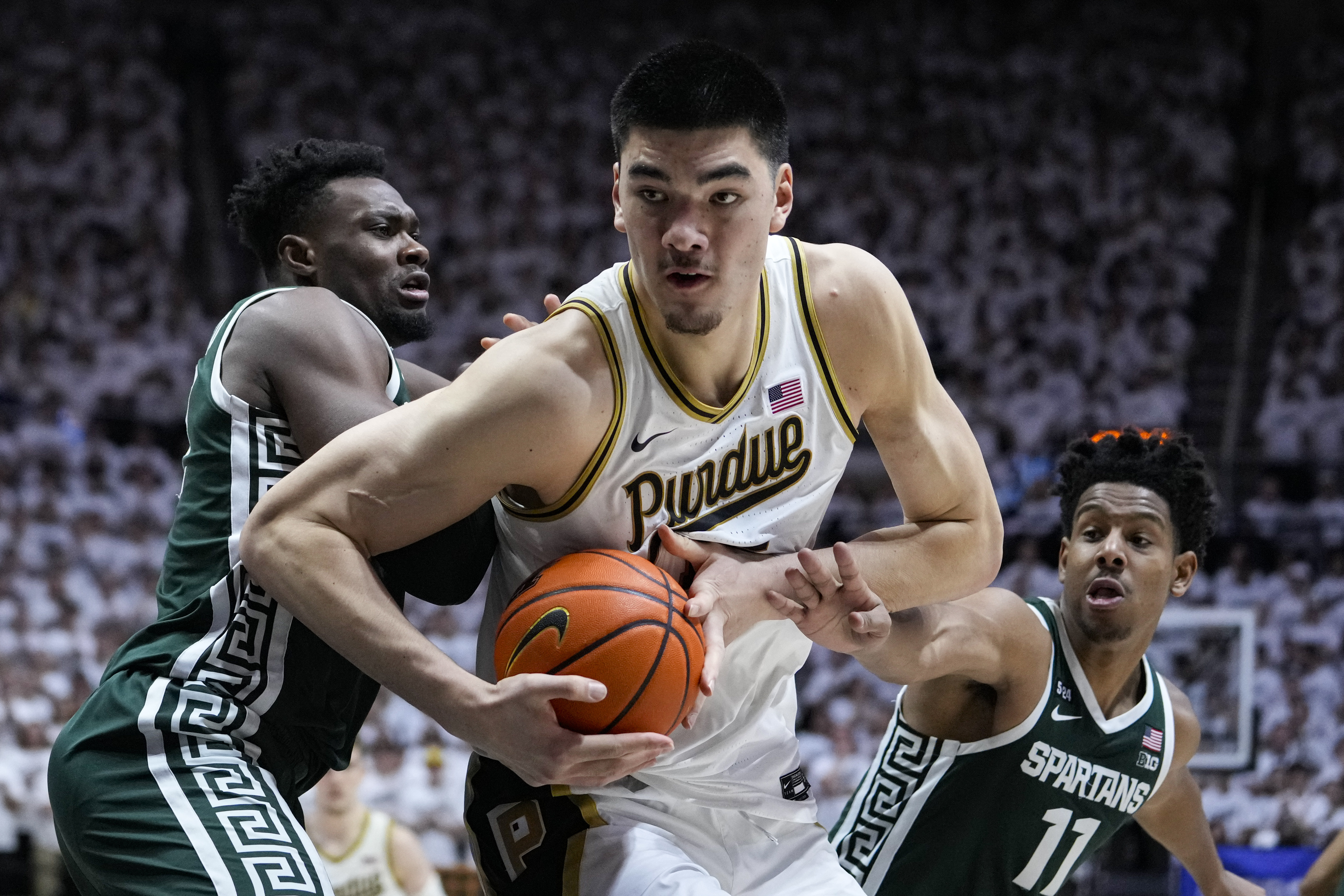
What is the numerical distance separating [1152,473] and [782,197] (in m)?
1.95

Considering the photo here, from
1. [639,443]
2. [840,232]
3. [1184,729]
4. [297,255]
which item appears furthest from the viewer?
[840,232]

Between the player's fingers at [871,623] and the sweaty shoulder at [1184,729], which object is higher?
the player's fingers at [871,623]

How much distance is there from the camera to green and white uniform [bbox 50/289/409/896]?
110 inches

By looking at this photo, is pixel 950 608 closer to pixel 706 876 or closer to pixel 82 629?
pixel 706 876

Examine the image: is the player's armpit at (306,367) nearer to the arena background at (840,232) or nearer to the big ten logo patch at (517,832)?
the big ten logo patch at (517,832)

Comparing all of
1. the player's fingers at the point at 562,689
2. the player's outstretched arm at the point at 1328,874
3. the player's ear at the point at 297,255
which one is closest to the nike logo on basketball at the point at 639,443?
the player's fingers at the point at 562,689

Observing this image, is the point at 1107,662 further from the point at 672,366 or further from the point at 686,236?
the point at 686,236

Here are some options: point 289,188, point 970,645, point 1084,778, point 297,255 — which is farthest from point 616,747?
point 1084,778

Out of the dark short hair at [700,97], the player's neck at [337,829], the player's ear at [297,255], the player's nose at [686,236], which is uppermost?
the dark short hair at [700,97]

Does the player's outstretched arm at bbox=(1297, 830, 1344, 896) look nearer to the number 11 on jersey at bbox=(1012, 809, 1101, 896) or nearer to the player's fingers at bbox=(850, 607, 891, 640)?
the number 11 on jersey at bbox=(1012, 809, 1101, 896)

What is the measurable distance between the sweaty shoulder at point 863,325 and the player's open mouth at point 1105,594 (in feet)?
4.50

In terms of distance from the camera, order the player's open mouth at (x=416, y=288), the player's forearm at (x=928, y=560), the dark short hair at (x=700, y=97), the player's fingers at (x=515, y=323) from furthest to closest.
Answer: the player's open mouth at (x=416, y=288) < the player's fingers at (x=515, y=323) < the player's forearm at (x=928, y=560) < the dark short hair at (x=700, y=97)

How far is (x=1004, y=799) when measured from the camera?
4.09 metres

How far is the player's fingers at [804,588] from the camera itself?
2.95 meters
